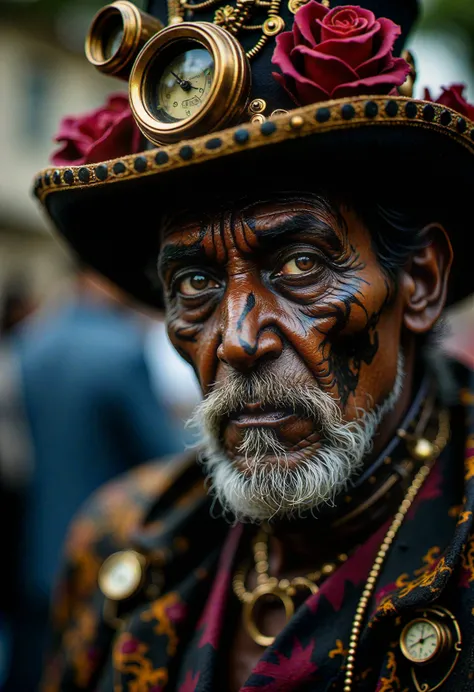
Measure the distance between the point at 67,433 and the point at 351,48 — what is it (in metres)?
2.84

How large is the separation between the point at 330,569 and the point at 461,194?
0.98 metres

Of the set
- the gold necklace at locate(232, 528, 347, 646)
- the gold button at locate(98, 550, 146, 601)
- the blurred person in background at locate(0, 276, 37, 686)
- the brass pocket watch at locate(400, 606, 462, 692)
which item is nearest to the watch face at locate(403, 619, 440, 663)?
the brass pocket watch at locate(400, 606, 462, 692)

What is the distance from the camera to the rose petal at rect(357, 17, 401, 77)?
1496 mm

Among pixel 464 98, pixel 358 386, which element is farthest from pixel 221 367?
pixel 464 98

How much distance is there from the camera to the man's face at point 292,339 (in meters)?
1.60

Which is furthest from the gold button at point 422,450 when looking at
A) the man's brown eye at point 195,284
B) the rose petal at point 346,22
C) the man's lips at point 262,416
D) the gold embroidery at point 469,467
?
the rose petal at point 346,22

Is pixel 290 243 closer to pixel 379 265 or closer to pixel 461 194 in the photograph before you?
pixel 379 265

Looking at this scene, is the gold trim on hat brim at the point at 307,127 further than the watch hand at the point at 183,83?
No

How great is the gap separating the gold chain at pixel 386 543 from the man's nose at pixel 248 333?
0.53 m

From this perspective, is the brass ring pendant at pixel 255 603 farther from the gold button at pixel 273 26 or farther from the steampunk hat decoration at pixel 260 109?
the gold button at pixel 273 26

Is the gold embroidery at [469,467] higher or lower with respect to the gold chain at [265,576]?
higher

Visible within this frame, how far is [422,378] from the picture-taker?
200cm

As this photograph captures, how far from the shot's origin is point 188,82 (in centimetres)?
158

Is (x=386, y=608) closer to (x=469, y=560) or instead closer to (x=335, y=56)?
(x=469, y=560)
